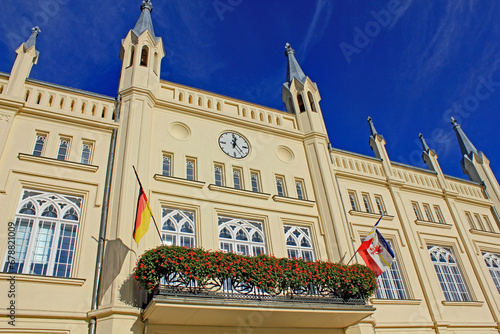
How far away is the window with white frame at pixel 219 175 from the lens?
17.8 m

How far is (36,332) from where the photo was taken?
38.3ft

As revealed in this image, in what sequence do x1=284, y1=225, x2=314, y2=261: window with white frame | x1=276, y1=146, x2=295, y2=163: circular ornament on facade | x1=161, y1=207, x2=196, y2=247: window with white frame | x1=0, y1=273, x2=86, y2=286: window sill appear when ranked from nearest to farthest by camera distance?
x1=0, y1=273, x2=86, y2=286: window sill, x1=161, y1=207, x2=196, y2=247: window with white frame, x1=284, y1=225, x2=314, y2=261: window with white frame, x1=276, y1=146, x2=295, y2=163: circular ornament on facade

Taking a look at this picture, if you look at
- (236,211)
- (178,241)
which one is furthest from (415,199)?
(178,241)

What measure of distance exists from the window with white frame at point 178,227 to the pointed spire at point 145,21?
931cm

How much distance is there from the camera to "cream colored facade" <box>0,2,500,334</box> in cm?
1274

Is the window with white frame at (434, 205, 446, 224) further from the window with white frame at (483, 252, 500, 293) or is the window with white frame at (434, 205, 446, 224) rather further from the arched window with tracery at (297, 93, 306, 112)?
the arched window with tracery at (297, 93, 306, 112)

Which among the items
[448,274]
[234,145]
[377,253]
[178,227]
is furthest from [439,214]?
[178,227]

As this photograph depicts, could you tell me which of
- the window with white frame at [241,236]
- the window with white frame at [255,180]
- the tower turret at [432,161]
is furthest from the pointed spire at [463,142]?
the window with white frame at [241,236]

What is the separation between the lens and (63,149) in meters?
16.0

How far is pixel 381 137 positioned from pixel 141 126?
46.9ft

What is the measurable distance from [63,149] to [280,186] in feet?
29.5

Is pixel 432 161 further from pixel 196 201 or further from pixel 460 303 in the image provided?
pixel 196 201

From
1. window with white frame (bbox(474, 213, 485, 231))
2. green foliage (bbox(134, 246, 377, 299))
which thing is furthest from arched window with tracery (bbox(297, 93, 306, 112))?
window with white frame (bbox(474, 213, 485, 231))

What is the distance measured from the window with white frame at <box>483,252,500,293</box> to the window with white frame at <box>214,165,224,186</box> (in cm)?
1493
